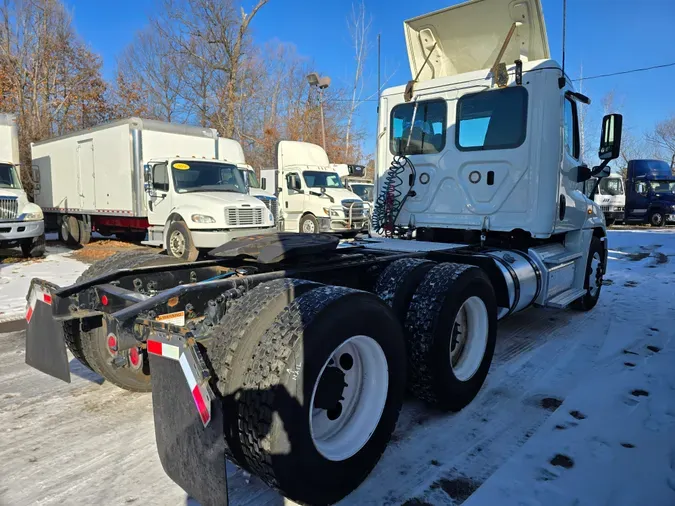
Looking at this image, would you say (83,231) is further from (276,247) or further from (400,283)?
(400,283)

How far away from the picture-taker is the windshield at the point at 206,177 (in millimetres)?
11500

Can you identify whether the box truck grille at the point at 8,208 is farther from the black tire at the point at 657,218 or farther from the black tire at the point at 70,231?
the black tire at the point at 657,218

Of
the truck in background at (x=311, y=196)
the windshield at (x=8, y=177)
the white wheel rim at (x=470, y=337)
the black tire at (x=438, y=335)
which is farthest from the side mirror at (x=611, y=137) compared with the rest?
the windshield at (x=8, y=177)

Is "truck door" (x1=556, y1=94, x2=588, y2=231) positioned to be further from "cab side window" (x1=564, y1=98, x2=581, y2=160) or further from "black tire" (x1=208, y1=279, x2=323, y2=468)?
"black tire" (x1=208, y1=279, x2=323, y2=468)

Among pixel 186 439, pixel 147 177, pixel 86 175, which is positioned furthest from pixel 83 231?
pixel 186 439

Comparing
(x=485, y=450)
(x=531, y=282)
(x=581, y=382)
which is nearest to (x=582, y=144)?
(x=531, y=282)

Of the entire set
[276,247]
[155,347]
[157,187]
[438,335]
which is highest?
[157,187]

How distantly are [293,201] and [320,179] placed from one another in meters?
1.21

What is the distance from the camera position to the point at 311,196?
620 inches

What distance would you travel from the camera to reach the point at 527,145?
5148 mm

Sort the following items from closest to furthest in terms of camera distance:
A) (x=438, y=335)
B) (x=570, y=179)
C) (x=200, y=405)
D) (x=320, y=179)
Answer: (x=200, y=405) < (x=438, y=335) < (x=570, y=179) < (x=320, y=179)

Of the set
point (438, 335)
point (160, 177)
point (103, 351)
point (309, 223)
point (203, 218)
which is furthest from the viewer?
point (309, 223)

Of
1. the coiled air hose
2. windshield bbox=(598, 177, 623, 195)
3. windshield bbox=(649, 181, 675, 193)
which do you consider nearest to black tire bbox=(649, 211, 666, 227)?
windshield bbox=(649, 181, 675, 193)

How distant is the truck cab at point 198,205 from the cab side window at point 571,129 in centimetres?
727
